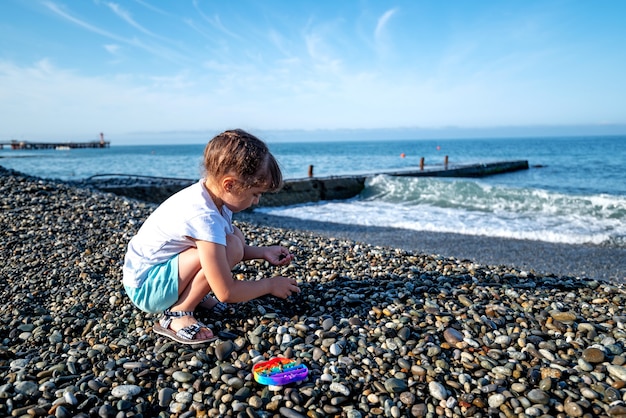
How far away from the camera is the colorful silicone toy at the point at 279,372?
2.46 metres

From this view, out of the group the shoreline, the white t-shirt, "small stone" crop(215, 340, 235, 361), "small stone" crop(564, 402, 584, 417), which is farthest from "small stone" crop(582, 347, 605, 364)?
the shoreline

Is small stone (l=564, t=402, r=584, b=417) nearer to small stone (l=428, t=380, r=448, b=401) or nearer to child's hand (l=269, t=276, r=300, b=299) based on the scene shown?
small stone (l=428, t=380, r=448, b=401)

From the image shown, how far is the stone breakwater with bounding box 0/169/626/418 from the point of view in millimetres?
2338

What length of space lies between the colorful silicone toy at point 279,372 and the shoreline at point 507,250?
4.77 meters

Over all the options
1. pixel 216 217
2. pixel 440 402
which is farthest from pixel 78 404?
pixel 440 402

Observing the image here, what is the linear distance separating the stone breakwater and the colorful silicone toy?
47 mm

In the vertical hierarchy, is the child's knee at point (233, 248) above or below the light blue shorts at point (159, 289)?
above

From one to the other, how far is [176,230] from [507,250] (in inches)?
305

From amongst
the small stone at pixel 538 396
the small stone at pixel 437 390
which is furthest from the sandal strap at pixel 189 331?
the small stone at pixel 538 396

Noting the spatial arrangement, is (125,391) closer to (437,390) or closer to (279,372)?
(279,372)

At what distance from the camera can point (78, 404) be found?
2.29 metres

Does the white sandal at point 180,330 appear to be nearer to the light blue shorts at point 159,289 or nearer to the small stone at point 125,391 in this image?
the light blue shorts at point 159,289

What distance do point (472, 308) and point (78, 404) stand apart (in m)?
2.73

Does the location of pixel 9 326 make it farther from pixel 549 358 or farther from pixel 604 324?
pixel 604 324
